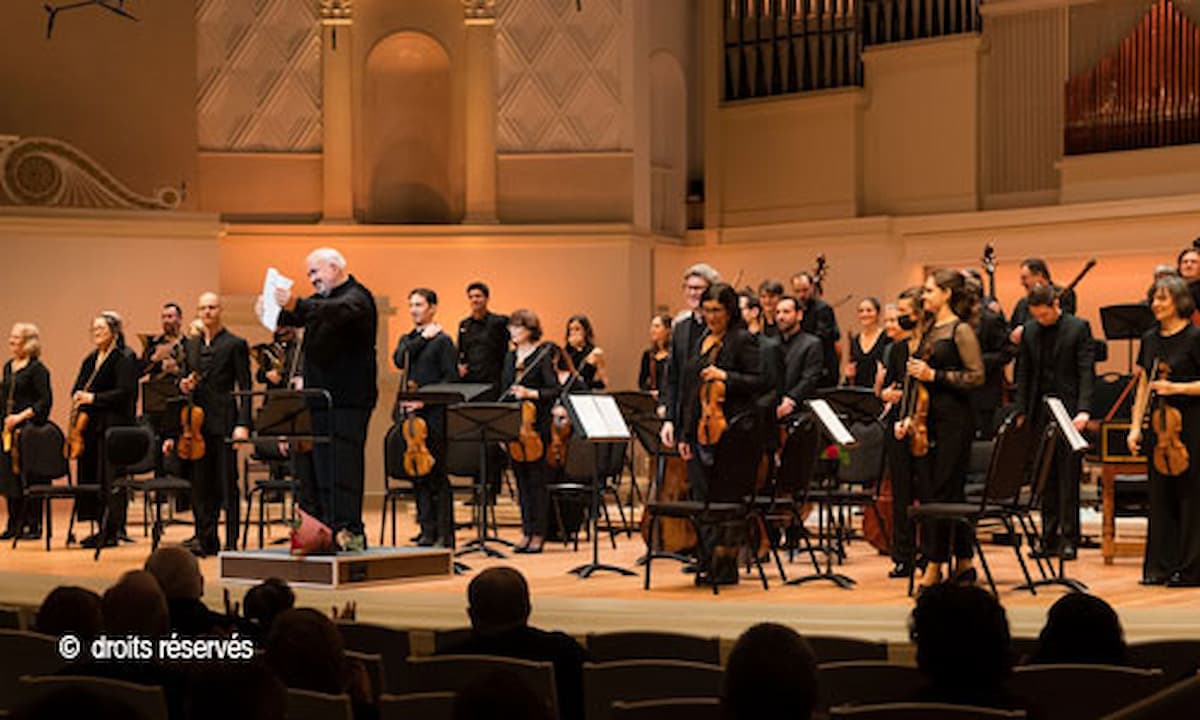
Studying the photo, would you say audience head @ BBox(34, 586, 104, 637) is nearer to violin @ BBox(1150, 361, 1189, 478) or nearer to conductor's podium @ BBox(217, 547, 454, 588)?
conductor's podium @ BBox(217, 547, 454, 588)

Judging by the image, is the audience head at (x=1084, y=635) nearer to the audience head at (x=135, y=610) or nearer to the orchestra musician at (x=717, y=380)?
the audience head at (x=135, y=610)

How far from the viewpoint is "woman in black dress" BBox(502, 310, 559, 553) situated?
10055mm

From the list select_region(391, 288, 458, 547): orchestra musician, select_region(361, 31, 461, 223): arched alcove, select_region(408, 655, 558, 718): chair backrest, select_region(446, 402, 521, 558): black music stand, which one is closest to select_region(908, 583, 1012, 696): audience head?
select_region(408, 655, 558, 718): chair backrest

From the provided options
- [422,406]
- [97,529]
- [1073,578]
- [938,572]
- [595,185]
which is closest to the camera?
[938,572]

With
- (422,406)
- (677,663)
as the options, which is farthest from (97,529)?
(677,663)

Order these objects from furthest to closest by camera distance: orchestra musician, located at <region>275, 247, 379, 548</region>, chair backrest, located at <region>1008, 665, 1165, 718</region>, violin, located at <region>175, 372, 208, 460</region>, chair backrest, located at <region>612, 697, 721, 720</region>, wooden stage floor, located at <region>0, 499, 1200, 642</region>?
violin, located at <region>175, 372, 208, 460</region>
orchestra musician, located at <region>275, 247, 379, 548</region>
wooden stage floor, located at <region>0, 499, 1200, 642</region>
chair backrest, located at <region>1008, 665, 1165, 718</region>
chair backrest, located at <region>612, 697, 721, 720</region>

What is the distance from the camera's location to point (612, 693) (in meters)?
4.23

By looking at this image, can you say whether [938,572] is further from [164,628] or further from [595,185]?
[595,185]

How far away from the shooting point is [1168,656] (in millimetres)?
4719

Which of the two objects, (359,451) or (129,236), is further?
(129,236)

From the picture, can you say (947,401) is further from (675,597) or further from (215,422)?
(215,422)

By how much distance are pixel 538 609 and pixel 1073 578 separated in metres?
2.90

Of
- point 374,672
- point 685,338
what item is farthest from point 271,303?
point 374,672

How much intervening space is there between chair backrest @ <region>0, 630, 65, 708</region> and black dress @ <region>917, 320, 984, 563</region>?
4.35m
